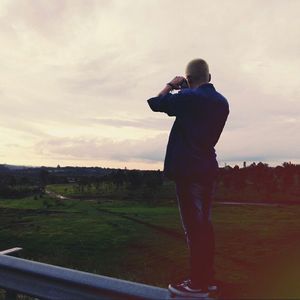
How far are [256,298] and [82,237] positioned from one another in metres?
33.6

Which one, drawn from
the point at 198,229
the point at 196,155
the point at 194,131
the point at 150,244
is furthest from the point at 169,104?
the point at 150,244

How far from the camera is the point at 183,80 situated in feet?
13.9

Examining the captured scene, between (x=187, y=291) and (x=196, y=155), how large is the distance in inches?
44.2

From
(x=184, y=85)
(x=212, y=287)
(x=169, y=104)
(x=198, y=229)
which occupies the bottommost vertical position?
(x=212, y=287)

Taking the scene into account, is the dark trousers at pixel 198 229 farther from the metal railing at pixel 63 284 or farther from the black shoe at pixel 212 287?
the metal railing at pixel 63 284

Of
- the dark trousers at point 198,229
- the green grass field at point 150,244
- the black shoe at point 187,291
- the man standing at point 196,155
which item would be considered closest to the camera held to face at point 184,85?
the man standing at point 196,155

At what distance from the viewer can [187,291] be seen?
3490mm

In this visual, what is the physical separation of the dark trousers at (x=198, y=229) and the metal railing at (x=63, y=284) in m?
0.69

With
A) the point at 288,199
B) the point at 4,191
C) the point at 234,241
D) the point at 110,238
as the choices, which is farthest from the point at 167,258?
the point at 4,191

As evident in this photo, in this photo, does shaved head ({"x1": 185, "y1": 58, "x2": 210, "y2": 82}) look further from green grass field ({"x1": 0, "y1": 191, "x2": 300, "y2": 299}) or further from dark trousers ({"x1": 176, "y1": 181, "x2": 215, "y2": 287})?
green grass field ({"x1": 0, "y1": 191, "x2": 300, "y2": 299})

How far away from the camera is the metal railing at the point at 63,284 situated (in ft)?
10.3

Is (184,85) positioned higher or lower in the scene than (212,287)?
higher

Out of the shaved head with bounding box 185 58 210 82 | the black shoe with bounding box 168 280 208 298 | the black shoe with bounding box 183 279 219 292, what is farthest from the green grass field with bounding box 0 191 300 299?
the shaved head with bounding box 185 58 210 82

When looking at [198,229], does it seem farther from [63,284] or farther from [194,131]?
[63,284]
